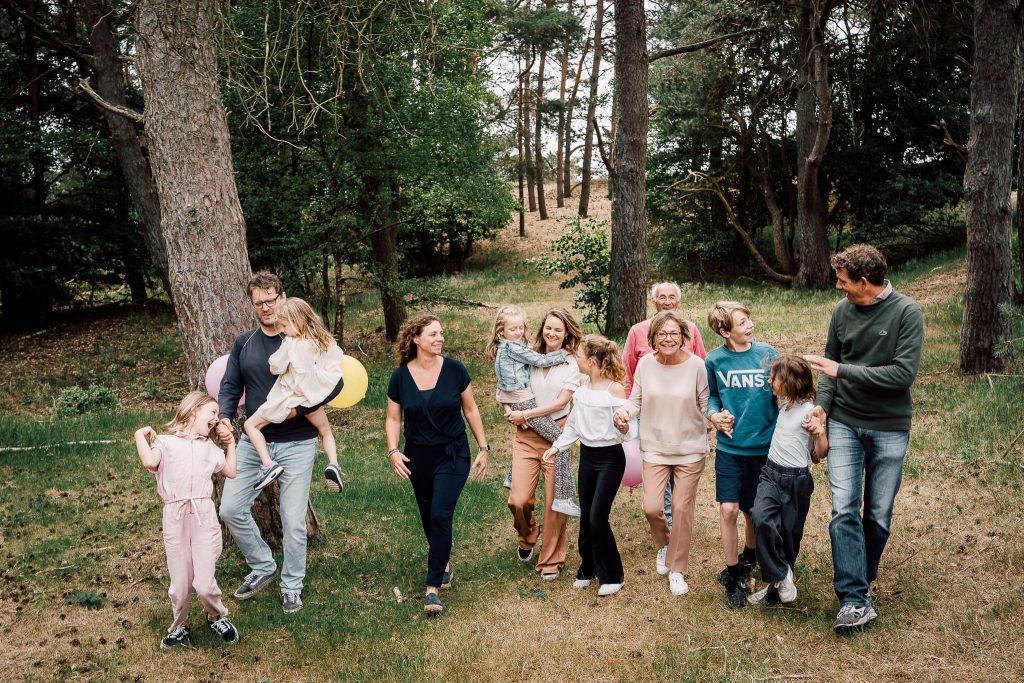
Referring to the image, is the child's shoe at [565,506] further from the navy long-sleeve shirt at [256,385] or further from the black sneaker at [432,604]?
the navy long-sleeve shirt at [256,385]

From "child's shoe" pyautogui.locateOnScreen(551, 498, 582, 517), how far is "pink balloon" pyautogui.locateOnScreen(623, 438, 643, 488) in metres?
0.41

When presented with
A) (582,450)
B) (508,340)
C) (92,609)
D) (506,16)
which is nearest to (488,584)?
(582,450)

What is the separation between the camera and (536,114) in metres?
34.0

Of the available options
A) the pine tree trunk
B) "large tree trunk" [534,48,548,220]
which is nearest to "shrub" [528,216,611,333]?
the pine tree trunk

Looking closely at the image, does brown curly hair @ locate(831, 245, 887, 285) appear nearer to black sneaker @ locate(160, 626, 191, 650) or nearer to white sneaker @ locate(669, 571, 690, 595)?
white sneaker @ locate(669, 571, 690, 595)

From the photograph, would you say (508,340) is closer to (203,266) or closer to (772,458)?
(772,458)

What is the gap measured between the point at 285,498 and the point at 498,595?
1.67 m

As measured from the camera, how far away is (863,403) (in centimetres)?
492

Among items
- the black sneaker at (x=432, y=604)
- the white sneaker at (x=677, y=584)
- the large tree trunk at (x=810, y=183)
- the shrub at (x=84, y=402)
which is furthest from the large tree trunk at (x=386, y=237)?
the white sneaker at (x=677, y=584)

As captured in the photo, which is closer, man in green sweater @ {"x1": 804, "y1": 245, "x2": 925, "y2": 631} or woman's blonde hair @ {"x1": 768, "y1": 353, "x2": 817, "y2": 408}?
man in green sweater @ {"x1": 804, "y1": 245, "x2": 925, "y2": 631}

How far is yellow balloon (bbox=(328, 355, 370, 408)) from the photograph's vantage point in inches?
234

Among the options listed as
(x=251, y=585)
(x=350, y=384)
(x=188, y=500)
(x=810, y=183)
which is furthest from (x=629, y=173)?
(x=188, y=500)

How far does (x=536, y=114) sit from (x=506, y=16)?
4626 millimetres

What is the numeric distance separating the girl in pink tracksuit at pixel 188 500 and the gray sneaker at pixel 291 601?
578mm
